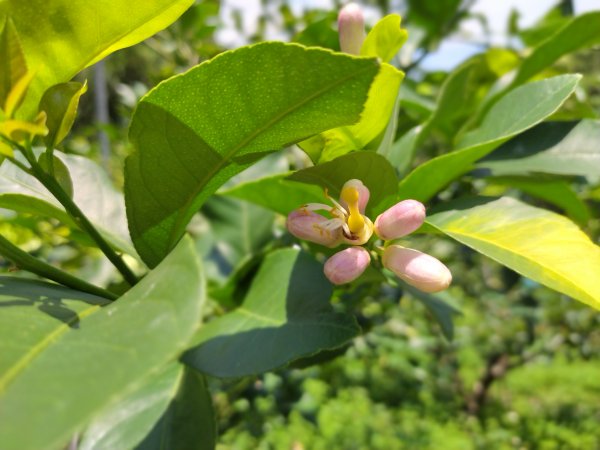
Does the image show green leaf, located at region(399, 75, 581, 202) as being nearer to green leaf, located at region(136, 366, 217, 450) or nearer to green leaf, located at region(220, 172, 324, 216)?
green leaf, located at region(220, 172, 324, 216)

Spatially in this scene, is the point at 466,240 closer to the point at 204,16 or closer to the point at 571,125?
the point at 571,125

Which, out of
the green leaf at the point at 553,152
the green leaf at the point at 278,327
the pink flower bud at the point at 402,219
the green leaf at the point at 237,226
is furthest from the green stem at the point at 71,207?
the green leaf at the point at 237,226

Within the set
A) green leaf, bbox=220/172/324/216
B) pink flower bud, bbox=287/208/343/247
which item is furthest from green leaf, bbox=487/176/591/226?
pink flower bud, bbox=287/208/343/247

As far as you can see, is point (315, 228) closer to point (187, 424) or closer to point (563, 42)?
point (187, 424)

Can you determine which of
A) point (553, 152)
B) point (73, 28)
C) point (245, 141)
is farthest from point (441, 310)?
point (73, 28)

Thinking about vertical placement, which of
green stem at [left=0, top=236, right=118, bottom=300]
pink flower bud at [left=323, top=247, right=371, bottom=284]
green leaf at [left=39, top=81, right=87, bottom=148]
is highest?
green leaf at [left=39, top=81, right=87, bottom=148]

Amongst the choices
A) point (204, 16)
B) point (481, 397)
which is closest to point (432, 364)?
point (481, 397)
